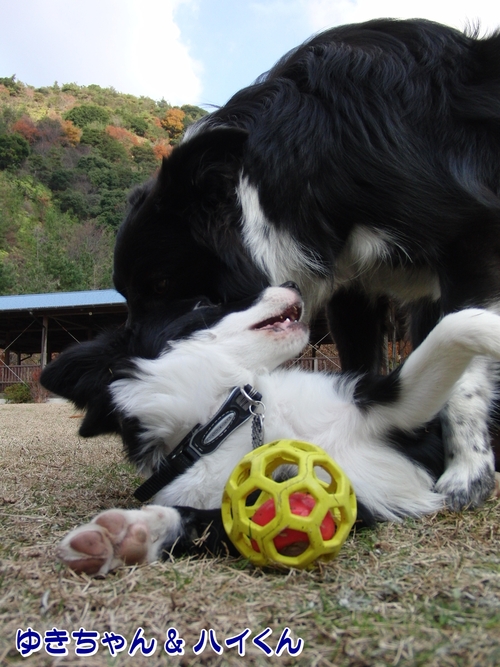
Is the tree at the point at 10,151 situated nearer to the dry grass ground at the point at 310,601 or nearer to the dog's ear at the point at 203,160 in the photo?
the dog's ear at the point at 203,160

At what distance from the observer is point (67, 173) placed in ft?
127

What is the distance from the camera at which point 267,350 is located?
1830 millimetres

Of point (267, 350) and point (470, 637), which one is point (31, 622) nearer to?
point (470, 637)

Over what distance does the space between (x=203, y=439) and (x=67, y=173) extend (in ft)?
135

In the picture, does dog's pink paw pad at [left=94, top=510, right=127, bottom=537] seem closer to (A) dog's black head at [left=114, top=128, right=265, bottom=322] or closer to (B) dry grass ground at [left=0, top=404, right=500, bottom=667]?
(B) dry grass ground at [left=0, top=404, right=500, bottom=667]

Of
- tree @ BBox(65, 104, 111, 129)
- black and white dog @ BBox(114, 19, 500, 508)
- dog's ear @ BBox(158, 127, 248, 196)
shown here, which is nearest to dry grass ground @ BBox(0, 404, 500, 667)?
black and white dog @ BBox(114, 19, 500, 508)

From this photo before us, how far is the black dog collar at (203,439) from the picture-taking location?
1609 mm

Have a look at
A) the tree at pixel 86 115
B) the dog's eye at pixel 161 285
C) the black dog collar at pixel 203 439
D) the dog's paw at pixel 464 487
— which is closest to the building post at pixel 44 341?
the dog's eye at pixel 161 285

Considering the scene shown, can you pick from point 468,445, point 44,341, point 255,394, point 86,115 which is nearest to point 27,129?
point 86,115

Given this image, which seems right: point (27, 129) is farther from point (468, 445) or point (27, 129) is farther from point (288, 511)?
point (288, 511)

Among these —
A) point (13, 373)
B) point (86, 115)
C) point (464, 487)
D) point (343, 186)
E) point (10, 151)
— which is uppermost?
point (343, 186)

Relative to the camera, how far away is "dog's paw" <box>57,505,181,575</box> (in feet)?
3.59

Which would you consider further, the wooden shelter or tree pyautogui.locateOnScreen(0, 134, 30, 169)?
tree pyautogui.locateOnScreen(0, 134, 30, 169)

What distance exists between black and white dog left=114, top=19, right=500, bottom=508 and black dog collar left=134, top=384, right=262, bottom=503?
51 centimetres
